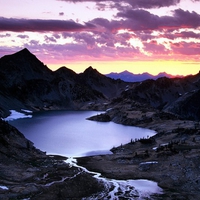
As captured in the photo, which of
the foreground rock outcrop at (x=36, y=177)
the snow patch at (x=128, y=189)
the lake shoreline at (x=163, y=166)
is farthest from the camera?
the lake shoreline at (x=163, y=166)

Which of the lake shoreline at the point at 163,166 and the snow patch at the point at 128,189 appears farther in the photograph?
the lake shoreline at the point at 163,166

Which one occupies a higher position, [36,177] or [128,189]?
[36,177]

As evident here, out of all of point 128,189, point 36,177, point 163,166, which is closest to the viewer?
point 128,189

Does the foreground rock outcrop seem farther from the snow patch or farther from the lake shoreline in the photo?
the lake shoreline

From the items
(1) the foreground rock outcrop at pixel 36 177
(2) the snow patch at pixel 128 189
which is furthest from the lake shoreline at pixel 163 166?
(1) the foreground rock outcrop at pixel 36 177

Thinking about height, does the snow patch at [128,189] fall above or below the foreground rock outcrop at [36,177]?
below

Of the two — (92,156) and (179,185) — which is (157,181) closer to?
(179,185)

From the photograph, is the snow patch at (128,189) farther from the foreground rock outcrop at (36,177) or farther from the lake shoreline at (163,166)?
the lake shoreline at (163,166)

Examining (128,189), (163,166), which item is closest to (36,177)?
(128,189)

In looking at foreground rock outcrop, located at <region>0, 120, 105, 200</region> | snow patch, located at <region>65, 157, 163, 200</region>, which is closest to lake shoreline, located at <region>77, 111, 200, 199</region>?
snow patch, located at <region>65, 157, 163, 200</region>

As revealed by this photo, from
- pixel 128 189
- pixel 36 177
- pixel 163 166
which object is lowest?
pixel 128 189

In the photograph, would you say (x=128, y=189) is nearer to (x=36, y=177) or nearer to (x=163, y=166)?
(x=163, y=166)

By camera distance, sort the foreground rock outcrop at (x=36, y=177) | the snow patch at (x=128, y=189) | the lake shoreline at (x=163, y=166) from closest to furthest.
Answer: the foreground rock outcrop at (x=36, y=177), the snow patch at (x=128, y=189), the lake shoreline at (x=163, y=166)

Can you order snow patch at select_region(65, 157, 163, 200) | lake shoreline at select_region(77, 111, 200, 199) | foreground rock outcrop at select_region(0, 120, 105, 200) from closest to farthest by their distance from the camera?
1. foreground rock outcrop at select_region(0, 120, 105, 200)
2. snow patch at select_region(65, 157, 163, 200)
3. lake shoreline at select_region(77, 111, 200, 199)
